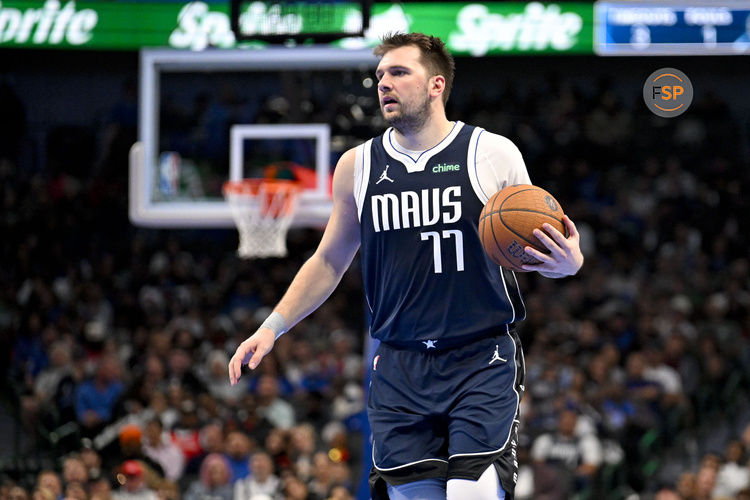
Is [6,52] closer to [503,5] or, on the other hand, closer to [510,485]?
[503,5]

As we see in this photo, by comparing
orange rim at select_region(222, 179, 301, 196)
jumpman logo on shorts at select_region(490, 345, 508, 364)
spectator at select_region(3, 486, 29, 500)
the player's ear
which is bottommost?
spectator at select_region(3, 486, 29, 500)

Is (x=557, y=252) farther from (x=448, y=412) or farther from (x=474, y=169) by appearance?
(x=448, y=412)

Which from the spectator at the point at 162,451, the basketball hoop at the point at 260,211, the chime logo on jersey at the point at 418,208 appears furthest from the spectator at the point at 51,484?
the chime logo on jersey at the point at 418,208

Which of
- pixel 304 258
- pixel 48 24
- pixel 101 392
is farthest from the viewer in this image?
pixel 304 258

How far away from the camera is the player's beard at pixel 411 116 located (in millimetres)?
4680

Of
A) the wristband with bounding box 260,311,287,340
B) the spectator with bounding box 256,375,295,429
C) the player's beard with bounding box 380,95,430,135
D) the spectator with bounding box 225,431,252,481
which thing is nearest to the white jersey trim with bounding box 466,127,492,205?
the player's beard with bounding box 380,95,430,135

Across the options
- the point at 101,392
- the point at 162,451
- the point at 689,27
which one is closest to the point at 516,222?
the point at 689,27

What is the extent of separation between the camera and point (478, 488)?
430cm

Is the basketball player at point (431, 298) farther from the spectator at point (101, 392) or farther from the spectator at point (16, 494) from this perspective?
the spectator at point (101, 392)

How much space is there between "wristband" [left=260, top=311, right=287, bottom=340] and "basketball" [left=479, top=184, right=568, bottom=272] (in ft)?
3.49

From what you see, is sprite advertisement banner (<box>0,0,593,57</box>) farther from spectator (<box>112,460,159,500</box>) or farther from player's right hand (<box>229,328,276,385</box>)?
player's right hand (<box>229,328,276,385</box>)

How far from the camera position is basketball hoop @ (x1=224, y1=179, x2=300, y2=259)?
423 inches

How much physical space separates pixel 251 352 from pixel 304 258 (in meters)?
11.9

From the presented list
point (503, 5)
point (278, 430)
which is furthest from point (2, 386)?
point (503, 5)
